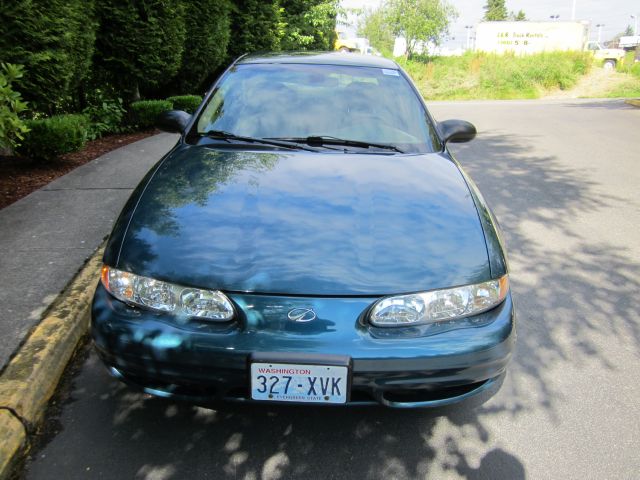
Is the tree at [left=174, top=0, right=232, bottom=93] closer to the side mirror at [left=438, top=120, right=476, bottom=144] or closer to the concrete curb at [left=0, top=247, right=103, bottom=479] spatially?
the side mirror at [left=438, top=120, right=476, bottom=144]

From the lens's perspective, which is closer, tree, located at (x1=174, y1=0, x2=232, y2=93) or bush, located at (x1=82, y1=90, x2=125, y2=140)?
bush, located at (x1=82, y1=90, x2=125, y2=140)

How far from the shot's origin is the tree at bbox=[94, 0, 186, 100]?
8648 mm

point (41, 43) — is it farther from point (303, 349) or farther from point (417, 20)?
point (417, 20)

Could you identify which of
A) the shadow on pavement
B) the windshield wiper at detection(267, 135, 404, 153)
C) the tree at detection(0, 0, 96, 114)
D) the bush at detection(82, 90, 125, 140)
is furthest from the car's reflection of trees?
the bush at detection(82, 90, 125, 140)

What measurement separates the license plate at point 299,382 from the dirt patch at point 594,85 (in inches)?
1263

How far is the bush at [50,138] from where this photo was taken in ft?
20.3

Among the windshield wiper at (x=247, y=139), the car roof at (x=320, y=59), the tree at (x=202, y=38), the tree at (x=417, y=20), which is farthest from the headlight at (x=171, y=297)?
the tree at (x=417, y=20)

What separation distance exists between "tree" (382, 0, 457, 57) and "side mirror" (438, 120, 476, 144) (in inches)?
1973

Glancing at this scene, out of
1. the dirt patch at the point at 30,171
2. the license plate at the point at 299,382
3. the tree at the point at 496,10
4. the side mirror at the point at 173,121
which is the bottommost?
the dirt patch at the point at 30,171

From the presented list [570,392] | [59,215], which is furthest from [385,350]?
[59,215]

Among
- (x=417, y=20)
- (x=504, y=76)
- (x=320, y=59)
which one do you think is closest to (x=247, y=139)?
(x=320, y=59)

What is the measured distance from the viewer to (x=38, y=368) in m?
2.61

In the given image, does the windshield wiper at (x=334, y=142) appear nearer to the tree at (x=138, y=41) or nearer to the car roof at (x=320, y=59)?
the car roof at (x=320, y=59)

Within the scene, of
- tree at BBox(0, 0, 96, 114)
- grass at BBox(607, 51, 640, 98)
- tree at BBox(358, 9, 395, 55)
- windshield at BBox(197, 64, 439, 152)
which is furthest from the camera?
tree at BBox(358, 9, 395, 55)
